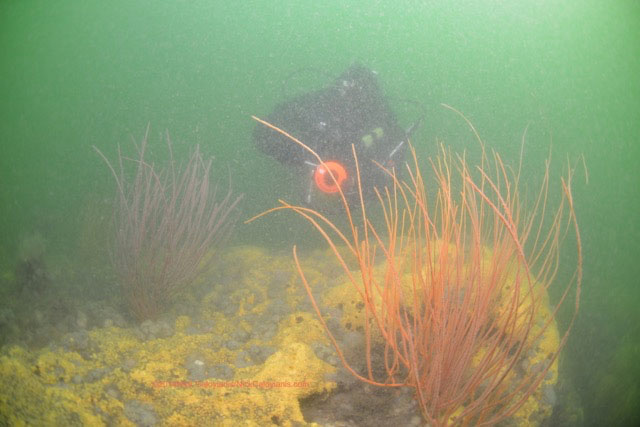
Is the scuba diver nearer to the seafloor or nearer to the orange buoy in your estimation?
the orange buoy

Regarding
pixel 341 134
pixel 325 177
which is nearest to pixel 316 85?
pixel 341 134

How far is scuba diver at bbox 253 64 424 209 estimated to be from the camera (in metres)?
4.53

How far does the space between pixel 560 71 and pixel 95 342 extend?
23530 millimetres

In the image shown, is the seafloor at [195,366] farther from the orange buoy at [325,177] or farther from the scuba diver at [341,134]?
the scuba diver at [341,134]

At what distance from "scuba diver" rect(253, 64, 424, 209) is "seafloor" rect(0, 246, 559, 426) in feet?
7.01

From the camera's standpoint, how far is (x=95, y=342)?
6.54ft

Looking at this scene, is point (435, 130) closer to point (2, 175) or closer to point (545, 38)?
point (545, 38)

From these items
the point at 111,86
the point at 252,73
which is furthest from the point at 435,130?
the point at 111,86

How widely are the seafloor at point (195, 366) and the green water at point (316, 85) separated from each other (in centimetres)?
178

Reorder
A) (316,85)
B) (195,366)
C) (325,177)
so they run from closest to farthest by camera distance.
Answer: (195,366), (325,177), (316,85)

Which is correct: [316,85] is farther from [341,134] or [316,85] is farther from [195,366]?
[195,366]

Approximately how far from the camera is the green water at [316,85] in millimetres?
4578

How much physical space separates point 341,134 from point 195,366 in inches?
147

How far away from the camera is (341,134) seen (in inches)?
188
